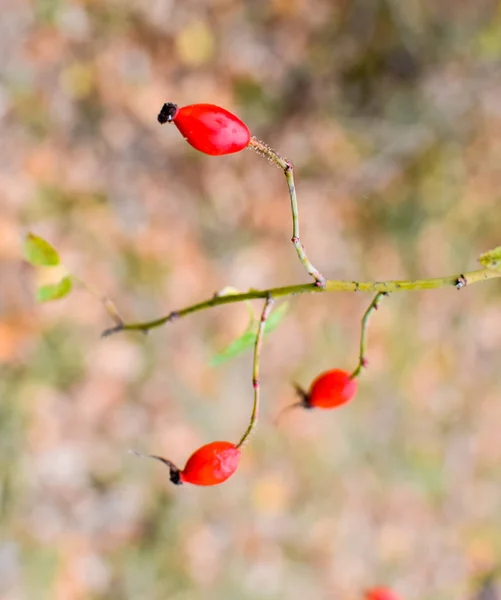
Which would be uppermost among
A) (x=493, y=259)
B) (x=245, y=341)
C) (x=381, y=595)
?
(x=245, y=341)

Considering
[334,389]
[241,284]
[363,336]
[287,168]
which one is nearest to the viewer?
[287,168]

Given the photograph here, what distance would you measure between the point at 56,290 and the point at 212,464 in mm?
601

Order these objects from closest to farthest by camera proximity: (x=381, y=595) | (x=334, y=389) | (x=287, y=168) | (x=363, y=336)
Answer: (x=287, y=168)
(x=363, y=336)
(x=334, y=389)
(x=381, y=595)

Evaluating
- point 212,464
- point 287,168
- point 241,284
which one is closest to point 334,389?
point 212,464

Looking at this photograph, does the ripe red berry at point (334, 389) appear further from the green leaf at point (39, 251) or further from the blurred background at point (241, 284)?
the blurred background at point (241, 284)

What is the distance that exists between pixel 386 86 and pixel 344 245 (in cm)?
83

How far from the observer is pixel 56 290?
1.50m

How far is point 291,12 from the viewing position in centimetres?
303

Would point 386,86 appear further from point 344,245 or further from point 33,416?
point 33,416

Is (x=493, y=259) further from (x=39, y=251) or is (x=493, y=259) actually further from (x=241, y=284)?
(x=241, y=284)

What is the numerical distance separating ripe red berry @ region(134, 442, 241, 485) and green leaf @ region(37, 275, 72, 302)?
505 millimetres

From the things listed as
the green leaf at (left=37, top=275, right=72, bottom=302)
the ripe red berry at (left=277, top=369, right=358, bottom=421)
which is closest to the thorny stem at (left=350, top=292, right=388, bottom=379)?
the ripe red berry at (left=277, top=369, right=358, bottom=421)

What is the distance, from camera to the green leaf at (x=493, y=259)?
1.12 meters

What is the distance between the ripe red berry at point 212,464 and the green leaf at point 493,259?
1.79ft
